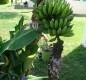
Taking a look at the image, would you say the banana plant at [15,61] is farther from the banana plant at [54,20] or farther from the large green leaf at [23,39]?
the banana plant at [54,20]

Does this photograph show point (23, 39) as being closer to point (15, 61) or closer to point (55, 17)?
point (55, 17)

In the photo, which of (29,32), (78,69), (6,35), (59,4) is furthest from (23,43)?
(6,35)

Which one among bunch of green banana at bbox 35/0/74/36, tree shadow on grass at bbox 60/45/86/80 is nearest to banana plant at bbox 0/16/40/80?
bunch of green banana at bbox 35/0/74/36

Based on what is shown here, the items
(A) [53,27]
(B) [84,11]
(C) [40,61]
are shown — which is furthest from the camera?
(B) [84,11]

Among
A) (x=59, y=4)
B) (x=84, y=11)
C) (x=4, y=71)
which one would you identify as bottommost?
(x=84, y=11)

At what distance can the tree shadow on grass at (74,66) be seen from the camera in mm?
5301

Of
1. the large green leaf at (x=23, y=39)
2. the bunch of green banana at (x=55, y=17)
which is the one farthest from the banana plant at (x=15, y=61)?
the bunch of green banana at (x=55, y=17)

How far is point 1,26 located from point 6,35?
1.86 meters

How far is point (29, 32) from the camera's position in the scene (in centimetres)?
259

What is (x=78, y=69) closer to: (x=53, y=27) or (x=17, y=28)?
(x=17, y=28)

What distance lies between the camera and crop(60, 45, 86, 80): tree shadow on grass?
209 inches

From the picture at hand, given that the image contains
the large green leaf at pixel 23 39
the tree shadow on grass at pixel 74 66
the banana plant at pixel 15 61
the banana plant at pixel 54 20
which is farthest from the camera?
the tree shadow on grass at pixel 74 66

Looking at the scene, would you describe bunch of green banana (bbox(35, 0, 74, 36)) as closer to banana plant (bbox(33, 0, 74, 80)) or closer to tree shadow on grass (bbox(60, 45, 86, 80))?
banana plant (bbox(33, 0, 74, 80))

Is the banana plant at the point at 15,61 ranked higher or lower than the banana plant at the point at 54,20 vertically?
lower
